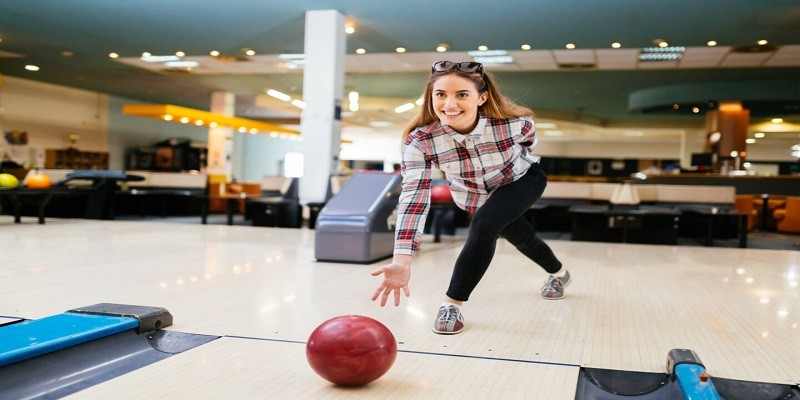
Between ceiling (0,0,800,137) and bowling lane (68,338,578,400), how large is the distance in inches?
252

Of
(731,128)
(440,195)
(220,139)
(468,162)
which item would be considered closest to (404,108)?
(220,139)

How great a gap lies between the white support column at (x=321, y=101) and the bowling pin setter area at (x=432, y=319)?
339 centimetres

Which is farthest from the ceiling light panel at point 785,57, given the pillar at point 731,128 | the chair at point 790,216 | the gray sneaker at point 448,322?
the gray sneaker at point 448,322

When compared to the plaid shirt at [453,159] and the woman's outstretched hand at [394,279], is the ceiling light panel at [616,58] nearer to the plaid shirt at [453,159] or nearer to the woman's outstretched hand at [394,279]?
the plaid shirt at [453,159]

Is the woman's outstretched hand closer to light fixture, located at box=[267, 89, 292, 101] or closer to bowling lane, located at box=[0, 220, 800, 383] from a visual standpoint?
bowling lane, located at box=[0, 220, 800, 383]

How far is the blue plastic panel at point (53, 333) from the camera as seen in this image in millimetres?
1774

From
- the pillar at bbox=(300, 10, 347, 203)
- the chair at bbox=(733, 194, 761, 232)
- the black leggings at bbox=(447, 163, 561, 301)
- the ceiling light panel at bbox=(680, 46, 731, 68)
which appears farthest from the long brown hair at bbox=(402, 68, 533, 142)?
the chair at bbox=(733, 194, 761, 232)

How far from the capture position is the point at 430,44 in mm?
10414

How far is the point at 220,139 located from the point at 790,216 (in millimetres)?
12385

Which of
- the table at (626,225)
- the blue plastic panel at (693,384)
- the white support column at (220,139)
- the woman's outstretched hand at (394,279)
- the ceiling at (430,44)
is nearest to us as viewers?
the blue plastic panel at (693,384)

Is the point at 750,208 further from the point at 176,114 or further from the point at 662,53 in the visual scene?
the point at 176,114

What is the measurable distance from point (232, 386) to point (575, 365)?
1.00 meters

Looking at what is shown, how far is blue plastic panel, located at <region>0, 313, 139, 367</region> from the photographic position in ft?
5.82

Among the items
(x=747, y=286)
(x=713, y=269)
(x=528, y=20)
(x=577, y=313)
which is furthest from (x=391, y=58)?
(x=577, y=313)
